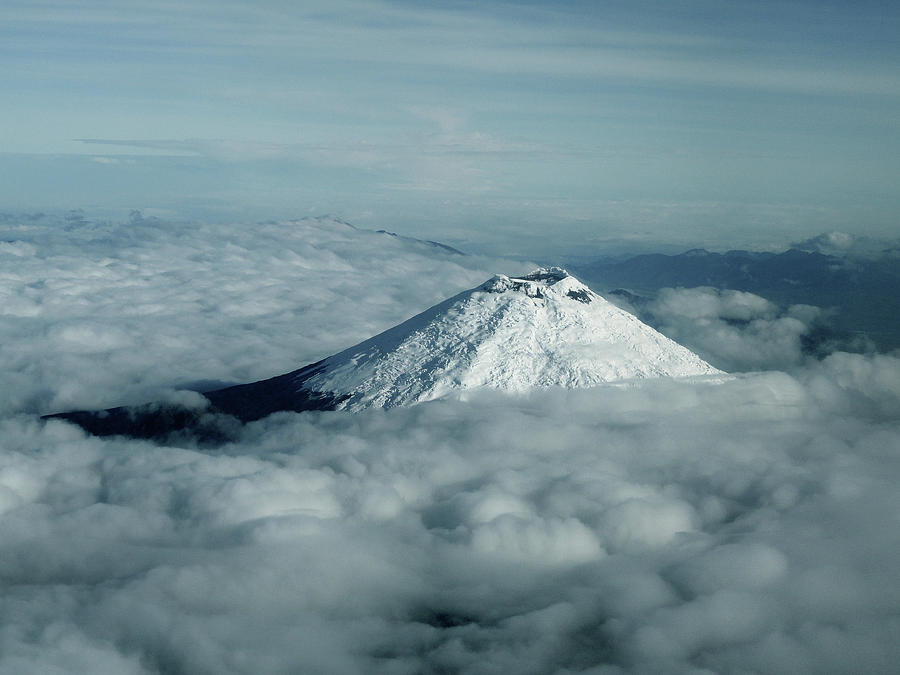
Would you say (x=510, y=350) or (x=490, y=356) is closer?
(x=490, y=356)

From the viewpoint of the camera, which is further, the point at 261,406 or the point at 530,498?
the point at 261,406

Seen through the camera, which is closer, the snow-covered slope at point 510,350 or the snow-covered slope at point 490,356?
the snow-covered slope at point 510,350

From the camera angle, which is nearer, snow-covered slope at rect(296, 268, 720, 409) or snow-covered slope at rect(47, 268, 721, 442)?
snow-covered slope at rect(296, 268, 720, 409)

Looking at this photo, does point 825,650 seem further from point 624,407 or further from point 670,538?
point 624,407

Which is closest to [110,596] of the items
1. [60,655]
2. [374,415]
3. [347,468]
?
[60,655]
